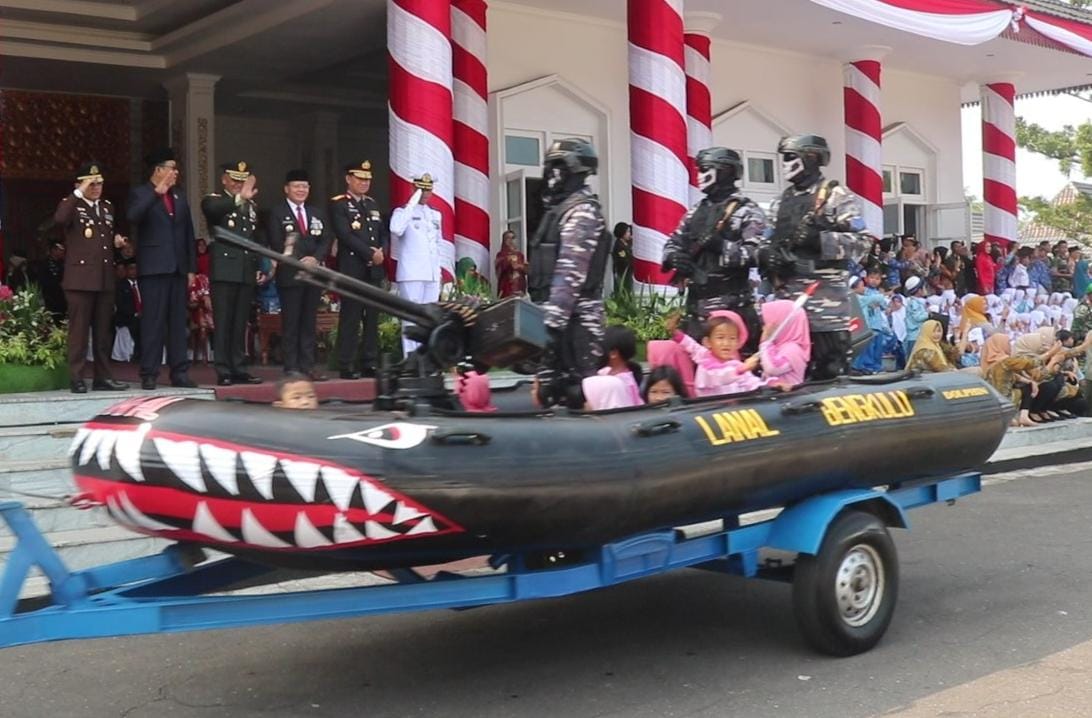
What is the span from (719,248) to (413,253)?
4.20 m

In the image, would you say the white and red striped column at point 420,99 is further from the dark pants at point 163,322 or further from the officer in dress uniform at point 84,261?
the officer in dress uniform at point 84,261

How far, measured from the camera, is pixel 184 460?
12.3 feet

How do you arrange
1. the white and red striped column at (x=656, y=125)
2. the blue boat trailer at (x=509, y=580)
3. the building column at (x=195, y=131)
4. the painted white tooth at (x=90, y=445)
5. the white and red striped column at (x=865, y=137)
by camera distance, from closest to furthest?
the blue boat trailer at (x=509, y=580) → the painted white tooth at (x=90, y=445) → the white and red striped column at (x=656, y=125) → the building column at (x=195, y=131) → the white and red striped column at (x=865, y=137)

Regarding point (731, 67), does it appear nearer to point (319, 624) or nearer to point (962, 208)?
point (962, 208)

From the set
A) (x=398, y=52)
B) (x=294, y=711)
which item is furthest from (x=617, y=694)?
(x=398, y=52)

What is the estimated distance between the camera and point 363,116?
18.9m

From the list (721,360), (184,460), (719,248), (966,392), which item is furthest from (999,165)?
(184,460)

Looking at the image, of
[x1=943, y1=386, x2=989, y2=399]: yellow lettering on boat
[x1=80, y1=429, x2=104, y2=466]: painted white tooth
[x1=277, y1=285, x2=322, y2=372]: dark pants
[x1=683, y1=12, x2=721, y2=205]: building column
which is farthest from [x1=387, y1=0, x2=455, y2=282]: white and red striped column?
[x1=80, y1=429, x2=104, y2=466]: painted white tooth

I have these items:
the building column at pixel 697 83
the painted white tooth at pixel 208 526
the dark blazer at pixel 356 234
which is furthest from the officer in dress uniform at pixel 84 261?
the building column at pixel 697 83

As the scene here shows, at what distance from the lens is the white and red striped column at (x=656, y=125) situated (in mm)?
12586

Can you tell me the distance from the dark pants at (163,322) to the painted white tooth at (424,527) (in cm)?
528

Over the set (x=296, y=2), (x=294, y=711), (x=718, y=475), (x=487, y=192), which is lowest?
(x=294, y=711)

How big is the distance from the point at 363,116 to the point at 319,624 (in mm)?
14318

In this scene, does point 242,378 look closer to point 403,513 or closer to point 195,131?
point 403,513
